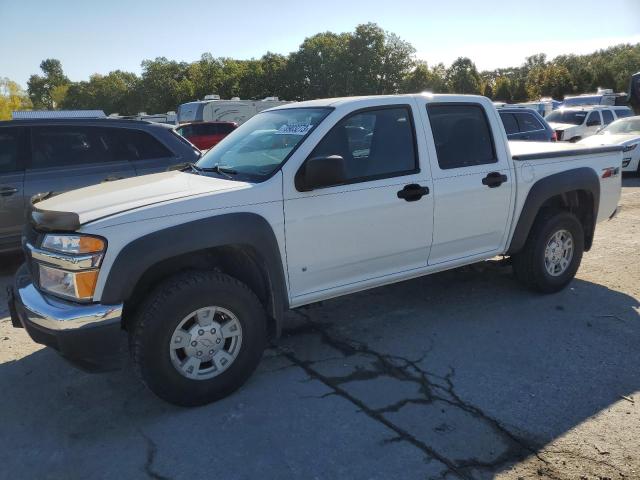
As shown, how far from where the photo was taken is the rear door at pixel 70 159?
19.6ft

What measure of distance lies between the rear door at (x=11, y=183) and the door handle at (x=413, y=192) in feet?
14.2

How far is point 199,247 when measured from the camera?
10.5ft

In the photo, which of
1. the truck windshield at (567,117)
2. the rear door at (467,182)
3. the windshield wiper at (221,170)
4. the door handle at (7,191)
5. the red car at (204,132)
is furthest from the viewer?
the truck windshield at (567,117)

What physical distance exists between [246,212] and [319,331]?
1579 mm

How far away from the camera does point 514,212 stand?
15.4 ft

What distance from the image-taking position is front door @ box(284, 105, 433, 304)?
361 centimetres

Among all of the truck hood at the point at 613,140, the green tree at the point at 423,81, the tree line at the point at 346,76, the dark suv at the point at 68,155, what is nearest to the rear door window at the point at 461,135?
the dark suv at the point at 68,155

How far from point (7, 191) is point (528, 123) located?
10.1m

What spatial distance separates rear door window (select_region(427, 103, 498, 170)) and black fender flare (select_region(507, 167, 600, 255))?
0.53 m

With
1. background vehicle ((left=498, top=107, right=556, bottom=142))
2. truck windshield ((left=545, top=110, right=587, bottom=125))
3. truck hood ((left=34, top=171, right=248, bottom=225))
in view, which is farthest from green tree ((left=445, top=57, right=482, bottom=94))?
truck hood ((left=34, top=171, right=248, bottom=225))

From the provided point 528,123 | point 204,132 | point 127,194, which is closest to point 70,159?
point 127,194

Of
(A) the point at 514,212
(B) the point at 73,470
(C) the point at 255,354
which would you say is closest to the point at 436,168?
(A) the point at 514,212

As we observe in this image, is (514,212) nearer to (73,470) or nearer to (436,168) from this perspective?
(436,168)

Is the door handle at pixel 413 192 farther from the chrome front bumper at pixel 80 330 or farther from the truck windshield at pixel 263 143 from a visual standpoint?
the chrome front bumper at pixel 80 330
